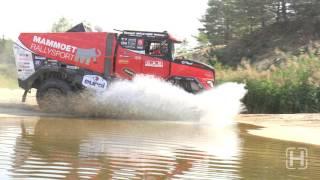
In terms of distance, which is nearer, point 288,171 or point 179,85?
point 288,171

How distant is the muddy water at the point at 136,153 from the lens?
324 inches

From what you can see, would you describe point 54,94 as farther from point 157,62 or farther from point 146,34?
point 146,34

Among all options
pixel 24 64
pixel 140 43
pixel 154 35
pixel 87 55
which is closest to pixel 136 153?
pixel 87 55

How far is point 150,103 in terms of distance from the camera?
58.0ft

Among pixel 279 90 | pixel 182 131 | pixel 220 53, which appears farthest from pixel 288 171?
pixel 220 53

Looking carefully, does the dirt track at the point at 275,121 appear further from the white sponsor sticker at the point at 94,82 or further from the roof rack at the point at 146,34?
the roof rack at the point at 146,34

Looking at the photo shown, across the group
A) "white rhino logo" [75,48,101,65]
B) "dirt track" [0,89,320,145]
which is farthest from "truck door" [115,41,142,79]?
"dirt track" [0,89,320,145]

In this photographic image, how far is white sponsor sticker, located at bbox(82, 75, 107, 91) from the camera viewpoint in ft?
59.6

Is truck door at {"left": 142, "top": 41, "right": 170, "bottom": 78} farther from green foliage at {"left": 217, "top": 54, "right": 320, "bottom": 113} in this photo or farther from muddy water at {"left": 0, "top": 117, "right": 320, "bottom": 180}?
green foliage at {"left": 217, "top": 54, "right": 320, "bottom": 113}

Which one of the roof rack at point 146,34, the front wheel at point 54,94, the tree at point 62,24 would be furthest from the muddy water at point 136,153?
the tree at point 62,24

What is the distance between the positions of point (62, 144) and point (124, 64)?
26.0ft

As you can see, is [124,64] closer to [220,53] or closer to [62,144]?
[62,144]

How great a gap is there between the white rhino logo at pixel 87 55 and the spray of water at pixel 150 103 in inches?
41.3

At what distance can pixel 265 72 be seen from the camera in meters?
24.2
